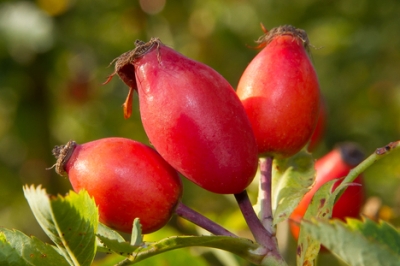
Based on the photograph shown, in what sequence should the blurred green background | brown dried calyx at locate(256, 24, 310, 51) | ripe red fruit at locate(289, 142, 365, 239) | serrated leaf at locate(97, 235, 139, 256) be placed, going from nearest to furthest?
serrated leaf at locate(97, 235, 139, 256) < brown dried calyx at locate(256, 24, 310, 51) < ripe red fruit at locate(289, 142, 365, 239) < the blurred green background

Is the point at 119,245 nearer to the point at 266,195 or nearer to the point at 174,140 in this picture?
the point at 174,140

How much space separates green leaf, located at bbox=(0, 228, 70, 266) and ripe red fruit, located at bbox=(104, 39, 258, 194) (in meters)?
0.33

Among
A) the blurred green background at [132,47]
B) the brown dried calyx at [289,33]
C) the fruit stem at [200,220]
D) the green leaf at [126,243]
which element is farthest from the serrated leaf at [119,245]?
the blurred green background at [132,47]

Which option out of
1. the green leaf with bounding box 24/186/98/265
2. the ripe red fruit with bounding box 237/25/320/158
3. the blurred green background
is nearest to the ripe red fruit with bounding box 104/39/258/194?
the ripe red fruit with bounding box 237/25/320/158

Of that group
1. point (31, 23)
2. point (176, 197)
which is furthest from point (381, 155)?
→ point (31, 23)

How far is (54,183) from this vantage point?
12.3ft

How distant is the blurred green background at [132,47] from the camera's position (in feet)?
12.4

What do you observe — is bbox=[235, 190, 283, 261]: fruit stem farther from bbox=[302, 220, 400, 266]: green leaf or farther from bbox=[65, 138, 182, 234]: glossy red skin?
bbox=[302, 220, 400, 266]: green leaf

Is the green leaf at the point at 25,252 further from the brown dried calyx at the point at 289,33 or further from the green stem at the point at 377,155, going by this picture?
the brown dried calyx at the point at 289,33

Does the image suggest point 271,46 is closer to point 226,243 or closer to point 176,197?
point 176,197

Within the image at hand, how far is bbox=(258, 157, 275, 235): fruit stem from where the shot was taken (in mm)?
1445

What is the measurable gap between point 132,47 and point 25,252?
10.5 ft

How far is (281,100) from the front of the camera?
1.48m

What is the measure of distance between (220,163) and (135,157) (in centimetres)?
20
